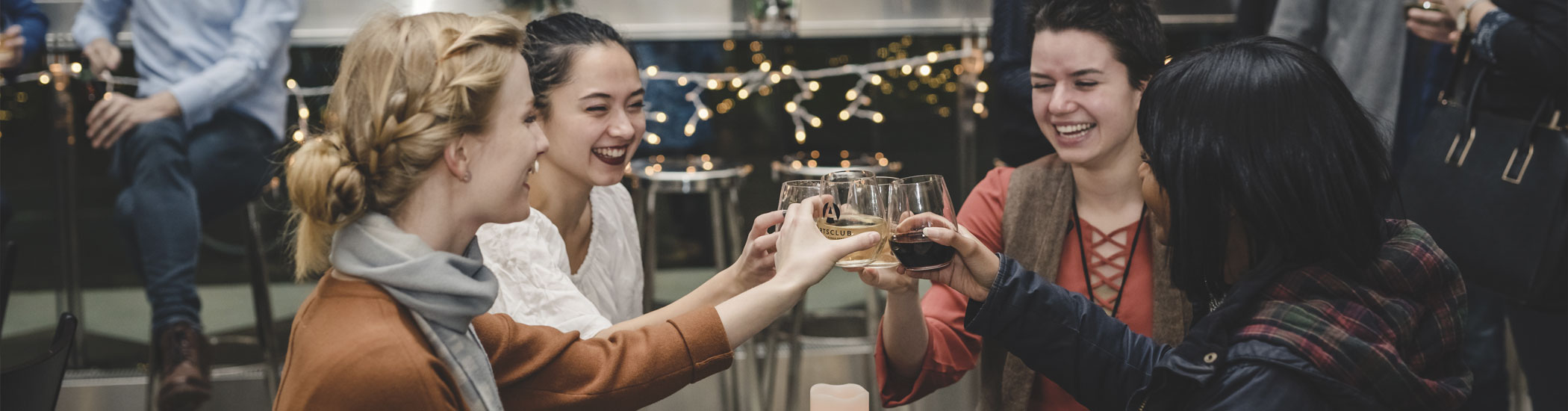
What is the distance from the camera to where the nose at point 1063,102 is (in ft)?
5.69

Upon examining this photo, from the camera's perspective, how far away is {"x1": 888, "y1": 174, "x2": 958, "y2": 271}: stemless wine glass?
1283 millimetres

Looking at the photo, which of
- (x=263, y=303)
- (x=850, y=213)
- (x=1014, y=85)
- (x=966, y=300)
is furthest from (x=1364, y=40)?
(x=263, y=303)

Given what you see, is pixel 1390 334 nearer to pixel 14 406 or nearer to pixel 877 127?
pixel 14 406

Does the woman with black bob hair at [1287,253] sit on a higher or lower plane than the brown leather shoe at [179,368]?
higher

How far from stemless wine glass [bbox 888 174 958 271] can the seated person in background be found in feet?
0.87

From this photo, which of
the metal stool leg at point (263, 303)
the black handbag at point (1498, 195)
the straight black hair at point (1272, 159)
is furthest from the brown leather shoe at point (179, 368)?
the black handbag at point (1498, 195)

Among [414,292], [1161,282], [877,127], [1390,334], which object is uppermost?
[414,292]

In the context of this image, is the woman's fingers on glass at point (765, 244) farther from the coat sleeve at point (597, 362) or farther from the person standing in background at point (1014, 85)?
the person standing in background at point (1014, 85)

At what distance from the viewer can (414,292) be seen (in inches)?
45.0

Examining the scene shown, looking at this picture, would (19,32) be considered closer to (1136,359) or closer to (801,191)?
(801,191)

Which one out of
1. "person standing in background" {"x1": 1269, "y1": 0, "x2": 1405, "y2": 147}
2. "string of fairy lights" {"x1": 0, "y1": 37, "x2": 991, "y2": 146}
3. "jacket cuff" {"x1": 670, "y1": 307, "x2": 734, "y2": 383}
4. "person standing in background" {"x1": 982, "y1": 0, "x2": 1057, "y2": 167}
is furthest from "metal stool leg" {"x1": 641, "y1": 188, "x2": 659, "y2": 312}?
"person standing in background" {"x1": 1269, "y1": 0, "x2": 1405, "y2": 147}

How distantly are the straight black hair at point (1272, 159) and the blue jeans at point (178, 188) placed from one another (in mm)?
2301

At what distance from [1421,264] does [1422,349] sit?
95 millimetres

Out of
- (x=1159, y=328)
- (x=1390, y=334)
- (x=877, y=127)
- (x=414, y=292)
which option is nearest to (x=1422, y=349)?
(x=1390, y=334)
